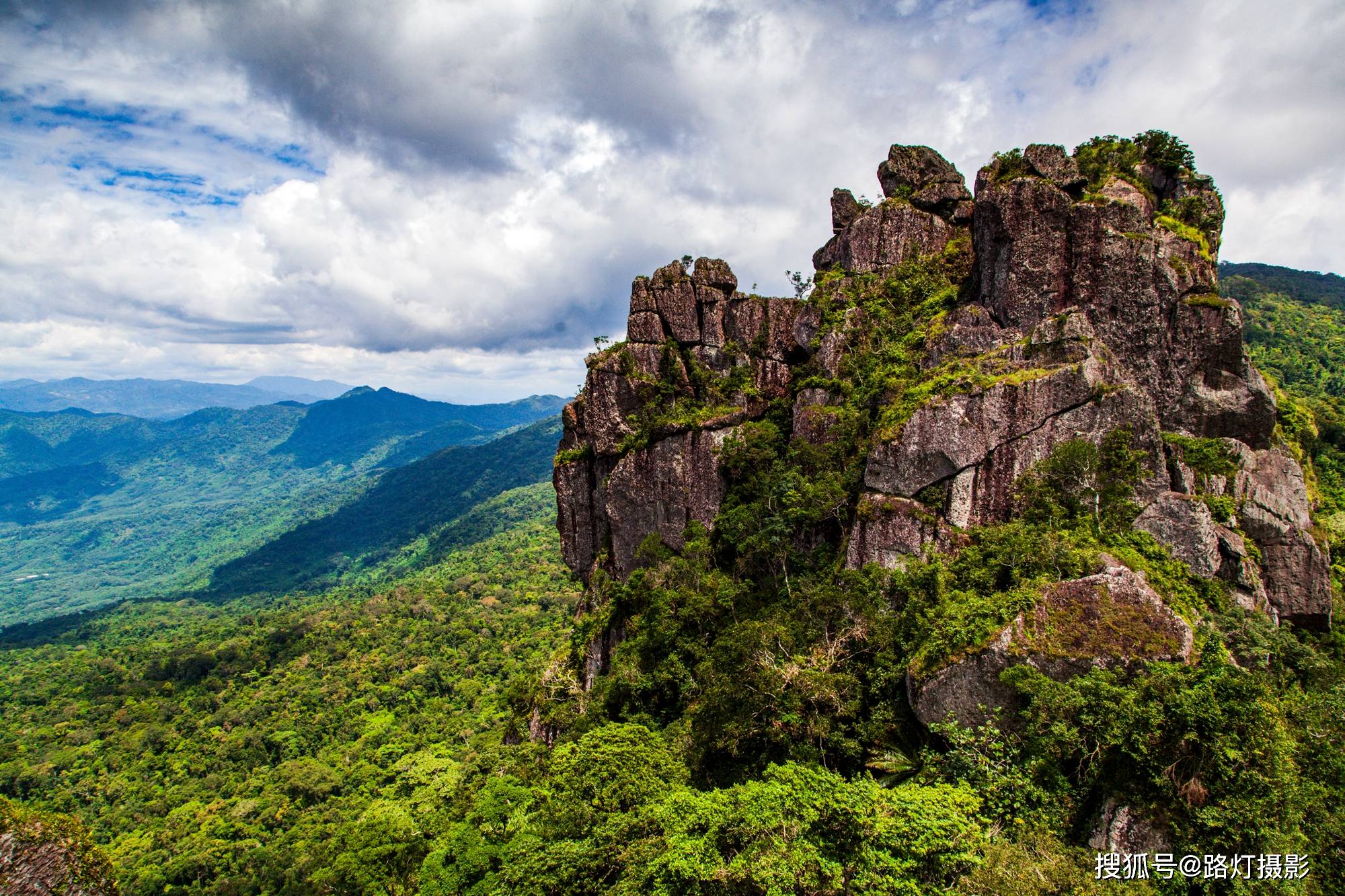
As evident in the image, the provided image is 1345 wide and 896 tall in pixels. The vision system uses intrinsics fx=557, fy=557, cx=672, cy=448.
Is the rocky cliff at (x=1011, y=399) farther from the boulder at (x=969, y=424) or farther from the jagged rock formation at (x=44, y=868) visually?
the jagged rock formation at (x=44, y=868)

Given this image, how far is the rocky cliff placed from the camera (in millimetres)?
20953

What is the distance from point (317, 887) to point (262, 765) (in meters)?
49.8

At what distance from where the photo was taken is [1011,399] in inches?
950

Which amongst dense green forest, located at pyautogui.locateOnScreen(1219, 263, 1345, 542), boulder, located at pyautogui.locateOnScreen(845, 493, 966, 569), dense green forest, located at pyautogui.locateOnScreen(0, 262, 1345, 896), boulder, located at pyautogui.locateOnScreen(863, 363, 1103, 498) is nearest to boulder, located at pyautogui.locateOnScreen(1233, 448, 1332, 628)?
dense green forest, located at pyautogui.locateOnScreen(0, 262, 1345, 896)

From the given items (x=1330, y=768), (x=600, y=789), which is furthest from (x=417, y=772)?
(x=1330, y=768)

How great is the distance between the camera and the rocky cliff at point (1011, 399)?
21.0 meters

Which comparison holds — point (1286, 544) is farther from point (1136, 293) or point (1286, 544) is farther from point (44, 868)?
point (44, 868)

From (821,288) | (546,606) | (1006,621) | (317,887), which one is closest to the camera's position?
(1006,621)

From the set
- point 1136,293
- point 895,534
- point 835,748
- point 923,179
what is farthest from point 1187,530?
point 923,179

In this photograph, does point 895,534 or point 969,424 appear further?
point 895,534

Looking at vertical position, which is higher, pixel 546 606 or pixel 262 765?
pixel 546 606

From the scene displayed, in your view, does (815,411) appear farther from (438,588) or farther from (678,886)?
(438,588)

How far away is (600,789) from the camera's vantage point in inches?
764

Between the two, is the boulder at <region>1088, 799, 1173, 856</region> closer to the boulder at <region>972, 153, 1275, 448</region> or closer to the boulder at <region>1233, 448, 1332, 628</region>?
the boulder at <region>1233, 448, 1332, 628</region>
